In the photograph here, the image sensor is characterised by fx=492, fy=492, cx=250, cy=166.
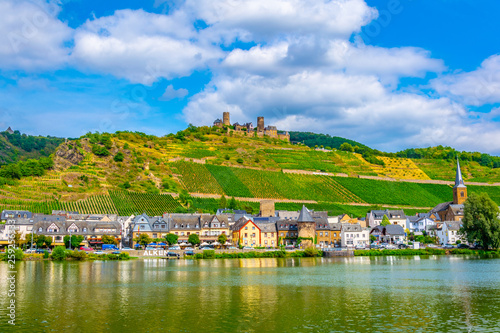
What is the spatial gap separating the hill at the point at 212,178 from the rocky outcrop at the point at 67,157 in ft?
0.84

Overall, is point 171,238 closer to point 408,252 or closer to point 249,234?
point 249,234

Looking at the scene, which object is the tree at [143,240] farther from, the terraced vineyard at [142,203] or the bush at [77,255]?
the terraced vineyard at [142,203]

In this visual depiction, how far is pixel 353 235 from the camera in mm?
80625

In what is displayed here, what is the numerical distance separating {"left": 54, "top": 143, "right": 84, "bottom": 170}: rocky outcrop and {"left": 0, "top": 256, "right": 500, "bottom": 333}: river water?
8483 cm

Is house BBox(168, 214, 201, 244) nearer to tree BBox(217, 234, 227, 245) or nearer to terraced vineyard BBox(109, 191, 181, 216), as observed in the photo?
tree BBox(217, 234, 227, 245)

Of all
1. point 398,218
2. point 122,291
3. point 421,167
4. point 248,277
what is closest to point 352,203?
point 398,218

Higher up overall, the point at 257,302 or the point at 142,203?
the point at 142,203

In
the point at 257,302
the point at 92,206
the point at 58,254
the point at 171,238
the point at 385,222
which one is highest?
the point at 92,206

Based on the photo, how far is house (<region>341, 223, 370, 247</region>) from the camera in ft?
263

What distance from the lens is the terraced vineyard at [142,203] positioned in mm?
93125

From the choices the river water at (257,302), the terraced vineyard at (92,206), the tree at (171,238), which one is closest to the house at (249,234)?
the tree at (171,238)

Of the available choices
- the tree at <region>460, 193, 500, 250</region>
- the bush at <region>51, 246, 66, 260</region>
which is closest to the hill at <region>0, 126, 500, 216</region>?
the bush at <region>51, 246, 66, 260</region>

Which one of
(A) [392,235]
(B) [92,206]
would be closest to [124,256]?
(B) [92,206]

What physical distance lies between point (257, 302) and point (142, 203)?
75.0 m
